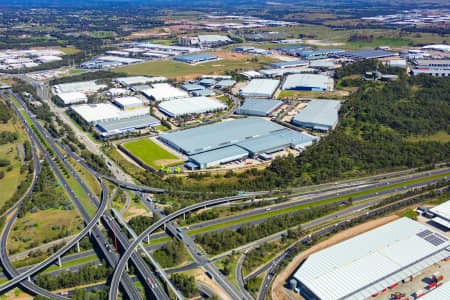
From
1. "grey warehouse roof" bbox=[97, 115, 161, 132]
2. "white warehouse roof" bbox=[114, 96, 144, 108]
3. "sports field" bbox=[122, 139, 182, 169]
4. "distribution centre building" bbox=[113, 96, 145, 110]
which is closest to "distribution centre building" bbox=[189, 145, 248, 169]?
"sports field" bbox=[122, 139, 182, 169]

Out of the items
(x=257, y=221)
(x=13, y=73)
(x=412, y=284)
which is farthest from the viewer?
(x=13, y=73)

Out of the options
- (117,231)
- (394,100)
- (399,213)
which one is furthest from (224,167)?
(394,100)

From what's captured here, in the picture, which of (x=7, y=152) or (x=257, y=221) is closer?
(x=257, y=221)

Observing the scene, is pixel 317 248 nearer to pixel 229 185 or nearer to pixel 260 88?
pixel 229 185

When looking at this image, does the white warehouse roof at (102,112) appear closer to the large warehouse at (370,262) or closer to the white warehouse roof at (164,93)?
the white warehouse roof at (164,93)

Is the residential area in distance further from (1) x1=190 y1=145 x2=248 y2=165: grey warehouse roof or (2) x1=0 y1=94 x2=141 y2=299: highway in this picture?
(1) x1=190 y1=145 x2=248 y2=165: grey warehouse roof

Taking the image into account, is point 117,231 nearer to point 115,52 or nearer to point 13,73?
point 13,73
